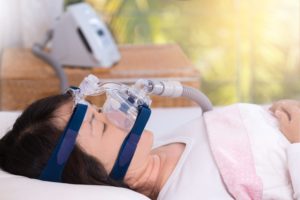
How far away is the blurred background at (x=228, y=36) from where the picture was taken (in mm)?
3314

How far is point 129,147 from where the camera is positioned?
54.6 inches

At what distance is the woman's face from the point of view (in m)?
1.35

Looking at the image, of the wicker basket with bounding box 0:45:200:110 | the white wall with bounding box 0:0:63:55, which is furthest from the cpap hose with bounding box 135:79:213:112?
the white wall with bounding box 0:0:63:55

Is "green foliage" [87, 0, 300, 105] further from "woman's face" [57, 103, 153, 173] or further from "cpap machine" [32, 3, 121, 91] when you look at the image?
"woman's face" [57, 103, 153, 173]

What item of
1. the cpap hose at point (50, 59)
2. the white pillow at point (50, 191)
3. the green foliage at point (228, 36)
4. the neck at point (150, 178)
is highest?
the white pillow at point (50, 191)

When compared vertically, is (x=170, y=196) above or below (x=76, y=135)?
below

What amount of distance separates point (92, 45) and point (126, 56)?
0.31 meters

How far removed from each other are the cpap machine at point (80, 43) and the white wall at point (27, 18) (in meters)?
0.22

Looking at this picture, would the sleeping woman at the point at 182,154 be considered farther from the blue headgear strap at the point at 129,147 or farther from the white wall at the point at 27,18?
the white wall at the point at 27,18

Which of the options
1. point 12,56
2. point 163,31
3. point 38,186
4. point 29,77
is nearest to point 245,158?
point 38,186

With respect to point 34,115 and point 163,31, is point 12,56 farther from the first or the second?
point 34,115

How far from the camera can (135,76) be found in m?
2.45

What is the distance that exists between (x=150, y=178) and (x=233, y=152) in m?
0.25

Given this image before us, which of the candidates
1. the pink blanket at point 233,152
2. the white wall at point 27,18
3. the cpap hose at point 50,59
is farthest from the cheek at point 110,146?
the white wall at point 27,18
